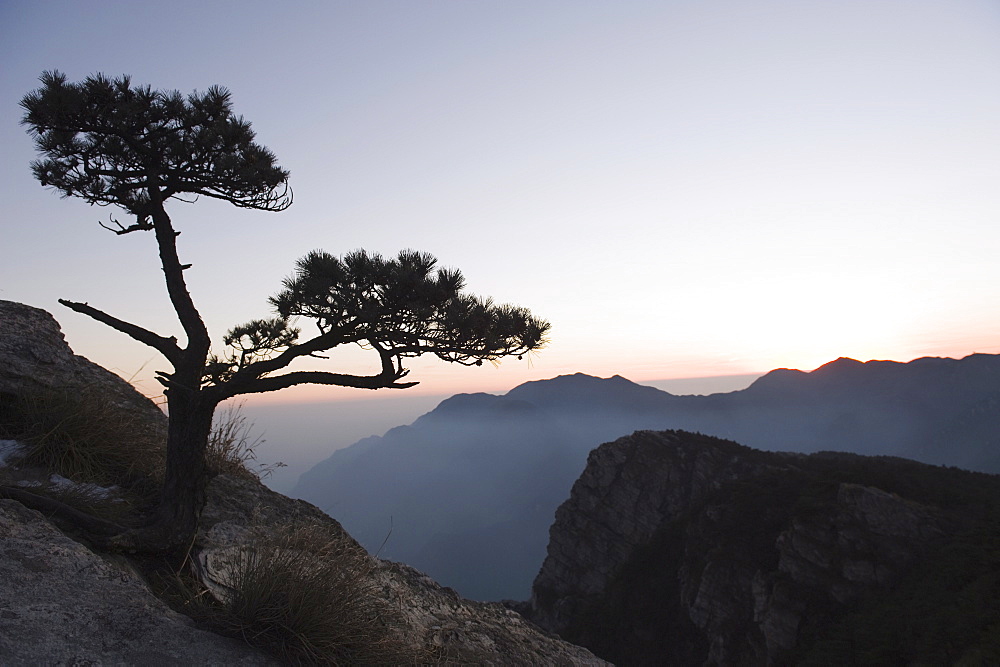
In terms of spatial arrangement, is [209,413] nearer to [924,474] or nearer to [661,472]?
[924,474]

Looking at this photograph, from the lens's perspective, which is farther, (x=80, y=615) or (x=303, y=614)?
(x=303, y=614)

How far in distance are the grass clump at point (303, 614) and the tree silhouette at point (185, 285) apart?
1285 millimetres

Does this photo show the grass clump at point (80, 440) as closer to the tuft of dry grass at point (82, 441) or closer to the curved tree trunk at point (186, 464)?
the tuft of dry grass at point (82, 441)

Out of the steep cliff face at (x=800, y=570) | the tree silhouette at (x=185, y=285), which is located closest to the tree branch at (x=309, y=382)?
the tree silhouette at (x=185, y=285)

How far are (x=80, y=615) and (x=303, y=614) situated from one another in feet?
4.65

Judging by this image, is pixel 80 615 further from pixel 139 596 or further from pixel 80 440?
pixel 80 440

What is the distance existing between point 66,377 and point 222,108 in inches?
193

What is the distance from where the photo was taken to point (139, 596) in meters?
3.91

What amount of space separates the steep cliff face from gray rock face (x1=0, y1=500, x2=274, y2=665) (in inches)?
1419

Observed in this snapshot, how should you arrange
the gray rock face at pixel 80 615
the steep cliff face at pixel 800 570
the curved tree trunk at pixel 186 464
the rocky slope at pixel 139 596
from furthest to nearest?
the steep cliff face at pixel 800 570 < the curved tree trunk at pixel 186 464 < the rocky slope at pixel 139 596 < the gray rock face at pixel 80 615

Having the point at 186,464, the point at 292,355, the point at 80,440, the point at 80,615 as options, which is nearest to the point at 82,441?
the point at 80,440

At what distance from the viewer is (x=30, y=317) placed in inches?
342

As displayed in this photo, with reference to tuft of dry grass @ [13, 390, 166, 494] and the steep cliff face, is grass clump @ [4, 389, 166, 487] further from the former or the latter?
the steep cliff face

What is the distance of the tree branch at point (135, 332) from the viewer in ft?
19.0
